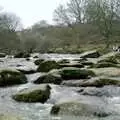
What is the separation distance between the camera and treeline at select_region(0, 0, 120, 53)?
48.4m

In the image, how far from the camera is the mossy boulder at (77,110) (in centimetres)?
799

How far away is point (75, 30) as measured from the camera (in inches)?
2739

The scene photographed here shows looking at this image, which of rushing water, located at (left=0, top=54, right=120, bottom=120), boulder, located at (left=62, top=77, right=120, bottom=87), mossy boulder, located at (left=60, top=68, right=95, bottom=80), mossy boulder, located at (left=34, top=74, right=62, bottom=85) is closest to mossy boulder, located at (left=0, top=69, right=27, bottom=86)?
rushing water, located at (left=0, top=54, right=120, bottom=120)

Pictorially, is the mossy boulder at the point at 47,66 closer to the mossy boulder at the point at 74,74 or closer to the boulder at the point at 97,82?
the mossy boulder at the point at 74,74

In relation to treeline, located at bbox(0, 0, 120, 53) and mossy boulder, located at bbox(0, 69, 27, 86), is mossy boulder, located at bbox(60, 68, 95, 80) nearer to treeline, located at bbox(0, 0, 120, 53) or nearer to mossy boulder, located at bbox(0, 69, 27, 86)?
mossy boulder, located at bbox(0, 69, 27, 86)

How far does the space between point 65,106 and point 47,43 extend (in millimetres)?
52979

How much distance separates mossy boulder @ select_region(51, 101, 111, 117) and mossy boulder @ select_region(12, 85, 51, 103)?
1423 millimetres

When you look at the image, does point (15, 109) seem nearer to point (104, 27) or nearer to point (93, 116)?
point (93, 116)

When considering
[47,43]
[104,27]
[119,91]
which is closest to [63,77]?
[119,91]

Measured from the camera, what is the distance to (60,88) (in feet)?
37.9

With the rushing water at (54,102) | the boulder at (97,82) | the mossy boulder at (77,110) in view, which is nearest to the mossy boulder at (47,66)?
the boulder at (97,82)

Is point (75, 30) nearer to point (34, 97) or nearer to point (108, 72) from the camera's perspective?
point (108, 72)

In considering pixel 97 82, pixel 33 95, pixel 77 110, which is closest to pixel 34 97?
pixel 33 95

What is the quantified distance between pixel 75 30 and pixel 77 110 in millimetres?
61937
